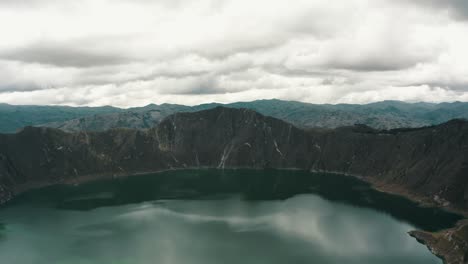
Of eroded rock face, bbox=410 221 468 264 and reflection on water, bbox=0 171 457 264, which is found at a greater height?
eroded rock face, bbox=410 221 468 264

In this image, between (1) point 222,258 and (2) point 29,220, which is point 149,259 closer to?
(1) point 222,258

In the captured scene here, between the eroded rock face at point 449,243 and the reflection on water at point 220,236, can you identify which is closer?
the eroded rock face at point 449,243

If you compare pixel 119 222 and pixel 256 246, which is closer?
pixel 256 246

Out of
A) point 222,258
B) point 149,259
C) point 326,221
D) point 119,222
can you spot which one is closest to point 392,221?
point 326,221

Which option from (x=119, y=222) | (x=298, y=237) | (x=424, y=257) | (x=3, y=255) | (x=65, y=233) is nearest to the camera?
(x=424, y=257)

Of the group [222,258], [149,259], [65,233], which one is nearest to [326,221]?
[222,258]

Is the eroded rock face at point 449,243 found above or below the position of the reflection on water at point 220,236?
above

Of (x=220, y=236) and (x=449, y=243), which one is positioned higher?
(x=449, y=243)

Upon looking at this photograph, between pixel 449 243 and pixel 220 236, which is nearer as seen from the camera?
pixel 449 243

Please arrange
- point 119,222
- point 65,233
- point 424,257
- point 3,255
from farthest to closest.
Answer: point 119,222 → point 65,233 → point 3,255 → point 424,257

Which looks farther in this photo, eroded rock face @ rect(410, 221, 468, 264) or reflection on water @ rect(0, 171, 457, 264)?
reflection on water @ rect(0, 171, 457, 264)
